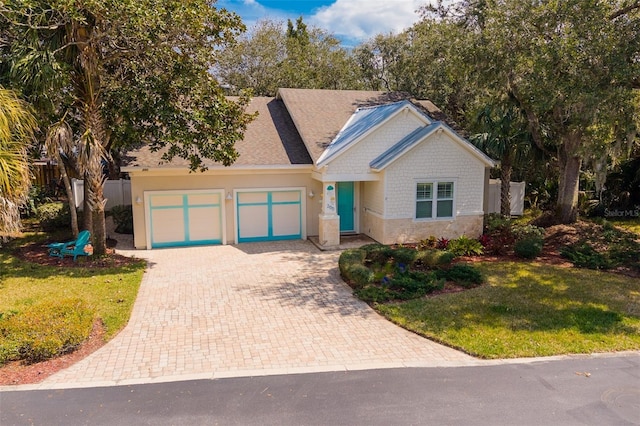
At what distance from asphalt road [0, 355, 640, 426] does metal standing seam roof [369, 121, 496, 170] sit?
972cm

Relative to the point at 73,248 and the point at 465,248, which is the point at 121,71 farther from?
the point at 465,248

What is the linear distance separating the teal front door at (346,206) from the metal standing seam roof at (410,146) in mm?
1982

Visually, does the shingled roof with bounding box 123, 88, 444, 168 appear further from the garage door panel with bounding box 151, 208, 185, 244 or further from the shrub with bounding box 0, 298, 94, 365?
the shrub with bounding box 0, 298, 94, 365

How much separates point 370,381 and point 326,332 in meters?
2.15

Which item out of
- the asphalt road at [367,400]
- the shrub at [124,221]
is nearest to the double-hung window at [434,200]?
the asphalt road at [367,400]

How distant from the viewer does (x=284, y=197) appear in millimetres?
17906

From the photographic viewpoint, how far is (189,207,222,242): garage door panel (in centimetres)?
1698

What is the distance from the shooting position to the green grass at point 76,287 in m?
10.1

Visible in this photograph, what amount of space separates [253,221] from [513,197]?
13062 mm

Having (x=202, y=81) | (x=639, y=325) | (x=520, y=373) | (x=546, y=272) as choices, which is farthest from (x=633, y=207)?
(x=202, y=81)

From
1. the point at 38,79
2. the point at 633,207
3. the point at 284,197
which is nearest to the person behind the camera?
the point at 38,79

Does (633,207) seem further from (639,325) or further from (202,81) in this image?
(202,81)

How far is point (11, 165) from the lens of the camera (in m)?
9.51

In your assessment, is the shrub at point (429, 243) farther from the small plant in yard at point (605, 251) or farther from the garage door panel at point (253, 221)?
the garage door panel at point (253, 221)
